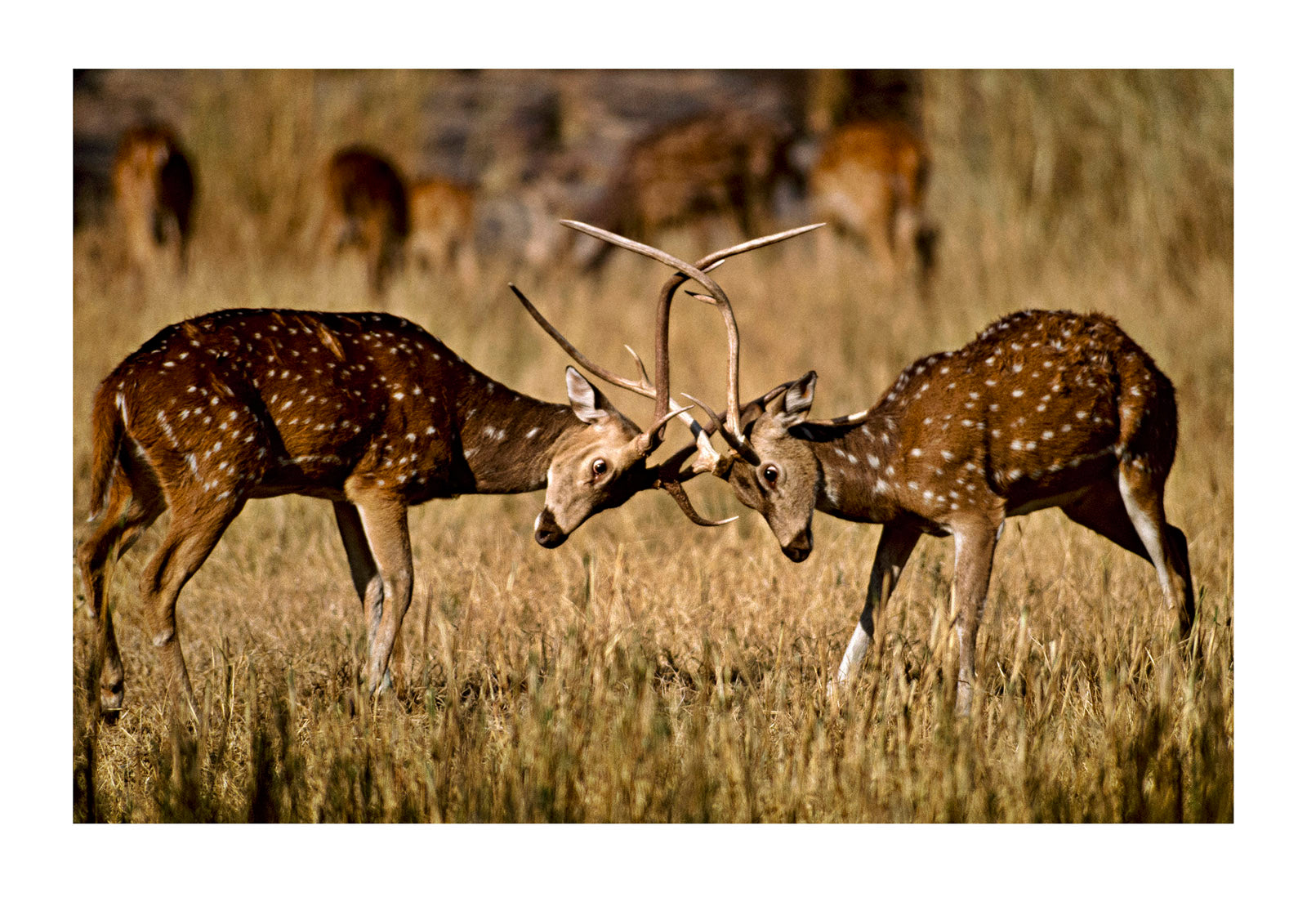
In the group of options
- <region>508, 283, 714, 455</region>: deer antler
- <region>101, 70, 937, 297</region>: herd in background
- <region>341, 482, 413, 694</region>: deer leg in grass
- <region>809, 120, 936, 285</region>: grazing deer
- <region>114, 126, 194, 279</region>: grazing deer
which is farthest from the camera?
<region>101, 70, 937, 297</region>: herd in background

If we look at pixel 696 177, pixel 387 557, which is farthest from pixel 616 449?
pixel 696 177

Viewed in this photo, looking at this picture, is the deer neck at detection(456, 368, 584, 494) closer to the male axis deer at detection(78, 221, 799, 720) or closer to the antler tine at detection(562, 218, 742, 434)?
the male axis deer at detection(78, 221, 799, 720)

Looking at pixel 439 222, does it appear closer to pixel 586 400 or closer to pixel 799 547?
pixel 586 400

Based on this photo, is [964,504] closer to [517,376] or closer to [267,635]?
[267,635]

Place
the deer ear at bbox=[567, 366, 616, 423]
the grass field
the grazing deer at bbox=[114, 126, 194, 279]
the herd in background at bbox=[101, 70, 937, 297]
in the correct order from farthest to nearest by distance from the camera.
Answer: the herd in background at bbox=[101, 70, 937, 297] < the grazing deer at bbox=[114, 126, 194, 279] < the deer ear at bbox=[567, 366, 616, 423] < the grass field

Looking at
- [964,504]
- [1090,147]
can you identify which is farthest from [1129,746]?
[1090,147]

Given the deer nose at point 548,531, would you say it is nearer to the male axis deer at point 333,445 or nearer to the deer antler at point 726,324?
the male axis deer at point 333,445

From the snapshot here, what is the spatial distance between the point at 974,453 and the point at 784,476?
71cm

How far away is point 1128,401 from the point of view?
559 centimetres

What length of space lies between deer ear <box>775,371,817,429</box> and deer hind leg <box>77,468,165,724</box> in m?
2.33

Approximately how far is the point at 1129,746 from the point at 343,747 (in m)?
2.58

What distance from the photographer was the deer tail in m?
5.25

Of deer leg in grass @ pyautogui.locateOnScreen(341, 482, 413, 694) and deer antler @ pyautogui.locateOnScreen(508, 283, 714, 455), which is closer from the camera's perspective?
deer antler @ pyautogui.locateOnScreen(508, 283, 714, 455)

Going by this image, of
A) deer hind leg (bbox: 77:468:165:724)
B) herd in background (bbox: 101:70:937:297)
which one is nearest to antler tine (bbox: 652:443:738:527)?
deer hind leg (bbox: 77:468:165:724)
